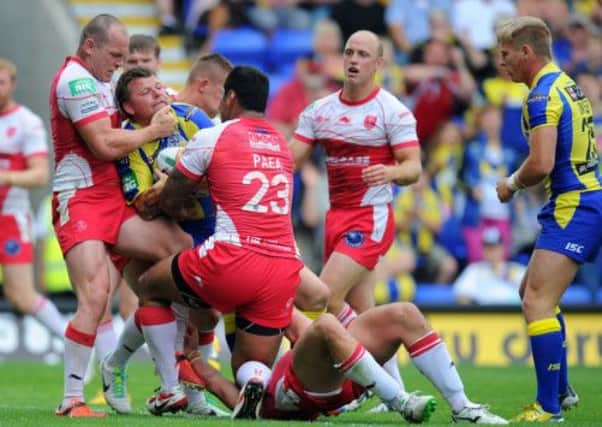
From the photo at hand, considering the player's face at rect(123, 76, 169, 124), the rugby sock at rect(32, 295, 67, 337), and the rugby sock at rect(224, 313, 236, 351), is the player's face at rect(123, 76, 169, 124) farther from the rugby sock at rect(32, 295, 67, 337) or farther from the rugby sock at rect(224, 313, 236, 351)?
the rugby sock at rect(32, 295, 67, 337)

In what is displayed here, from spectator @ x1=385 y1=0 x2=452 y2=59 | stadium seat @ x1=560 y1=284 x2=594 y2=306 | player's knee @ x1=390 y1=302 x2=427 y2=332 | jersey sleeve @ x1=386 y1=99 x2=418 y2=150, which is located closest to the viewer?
player's knee @ x1=390 y1=302 x2=427 y2=332

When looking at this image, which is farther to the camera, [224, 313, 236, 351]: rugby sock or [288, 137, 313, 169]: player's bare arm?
[288, 137, 313, 169]: player's bare arm

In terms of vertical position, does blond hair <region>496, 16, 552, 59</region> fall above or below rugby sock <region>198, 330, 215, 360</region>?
above

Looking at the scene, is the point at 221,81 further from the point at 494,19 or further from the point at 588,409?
the point at 494,19

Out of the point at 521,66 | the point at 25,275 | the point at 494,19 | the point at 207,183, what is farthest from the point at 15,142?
the point at 494,19

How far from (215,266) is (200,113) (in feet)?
5.60

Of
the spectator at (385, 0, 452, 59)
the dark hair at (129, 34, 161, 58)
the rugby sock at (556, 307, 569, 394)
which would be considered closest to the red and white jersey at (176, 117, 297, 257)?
the rugby sock at (556, 307, 569, 394)

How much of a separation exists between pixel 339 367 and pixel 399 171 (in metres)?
2.82

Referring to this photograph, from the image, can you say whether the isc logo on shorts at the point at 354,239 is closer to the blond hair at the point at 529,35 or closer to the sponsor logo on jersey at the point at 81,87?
the blond hair at the point at 529,35

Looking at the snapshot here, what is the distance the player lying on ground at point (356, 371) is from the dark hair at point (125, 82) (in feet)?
7.62

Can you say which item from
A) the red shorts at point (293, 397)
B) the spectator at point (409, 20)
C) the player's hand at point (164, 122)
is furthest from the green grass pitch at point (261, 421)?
the spectator at point (409, 20)

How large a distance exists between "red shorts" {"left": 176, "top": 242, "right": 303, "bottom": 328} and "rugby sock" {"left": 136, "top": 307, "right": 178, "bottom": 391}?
0.56 meters

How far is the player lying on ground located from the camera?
7883 millimetres

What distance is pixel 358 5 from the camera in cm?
1939
